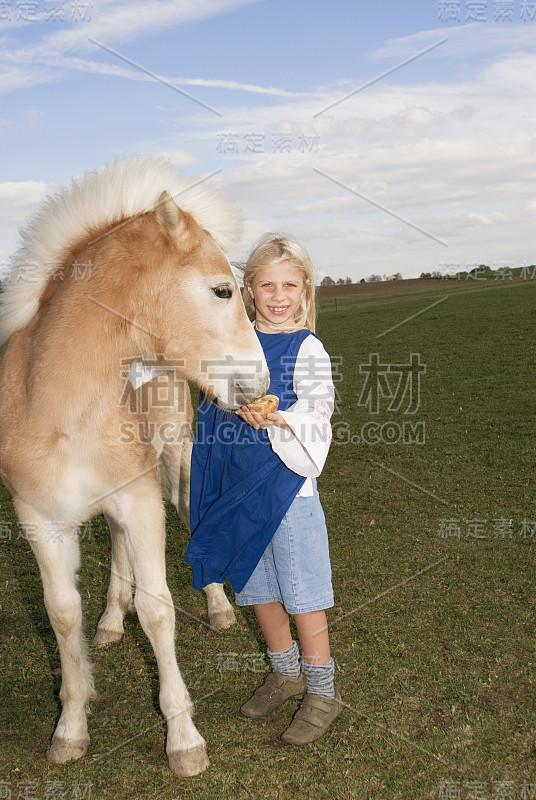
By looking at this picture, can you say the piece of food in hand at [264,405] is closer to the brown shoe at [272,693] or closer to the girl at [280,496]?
the girl at [280,496]

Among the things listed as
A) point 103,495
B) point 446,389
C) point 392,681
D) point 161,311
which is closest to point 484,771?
point 392,681

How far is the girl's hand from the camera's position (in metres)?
2.78

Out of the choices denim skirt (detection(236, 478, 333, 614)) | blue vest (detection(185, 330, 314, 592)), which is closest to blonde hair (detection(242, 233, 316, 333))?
blue vest (detection(185, 330, 314, 592))

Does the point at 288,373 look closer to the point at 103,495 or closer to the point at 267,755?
the point at 103,495

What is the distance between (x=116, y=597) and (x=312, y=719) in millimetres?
1516

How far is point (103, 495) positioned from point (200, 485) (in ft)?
1.61

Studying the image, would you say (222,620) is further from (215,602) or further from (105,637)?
(105,637)

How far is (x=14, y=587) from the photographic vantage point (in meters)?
4.80

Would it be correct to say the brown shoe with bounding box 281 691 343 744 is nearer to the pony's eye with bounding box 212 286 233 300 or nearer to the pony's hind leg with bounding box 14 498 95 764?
the pony's hind leg with bounding box 14 498 95 764

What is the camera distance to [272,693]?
329cm

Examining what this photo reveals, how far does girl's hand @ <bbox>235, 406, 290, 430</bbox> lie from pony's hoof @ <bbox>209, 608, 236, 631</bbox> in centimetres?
172

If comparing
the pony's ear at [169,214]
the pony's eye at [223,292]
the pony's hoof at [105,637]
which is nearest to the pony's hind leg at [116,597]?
the pony's hoof at [105,637]

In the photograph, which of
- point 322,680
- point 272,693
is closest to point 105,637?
point 272,693

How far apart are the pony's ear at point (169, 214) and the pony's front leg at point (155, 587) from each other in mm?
1045
